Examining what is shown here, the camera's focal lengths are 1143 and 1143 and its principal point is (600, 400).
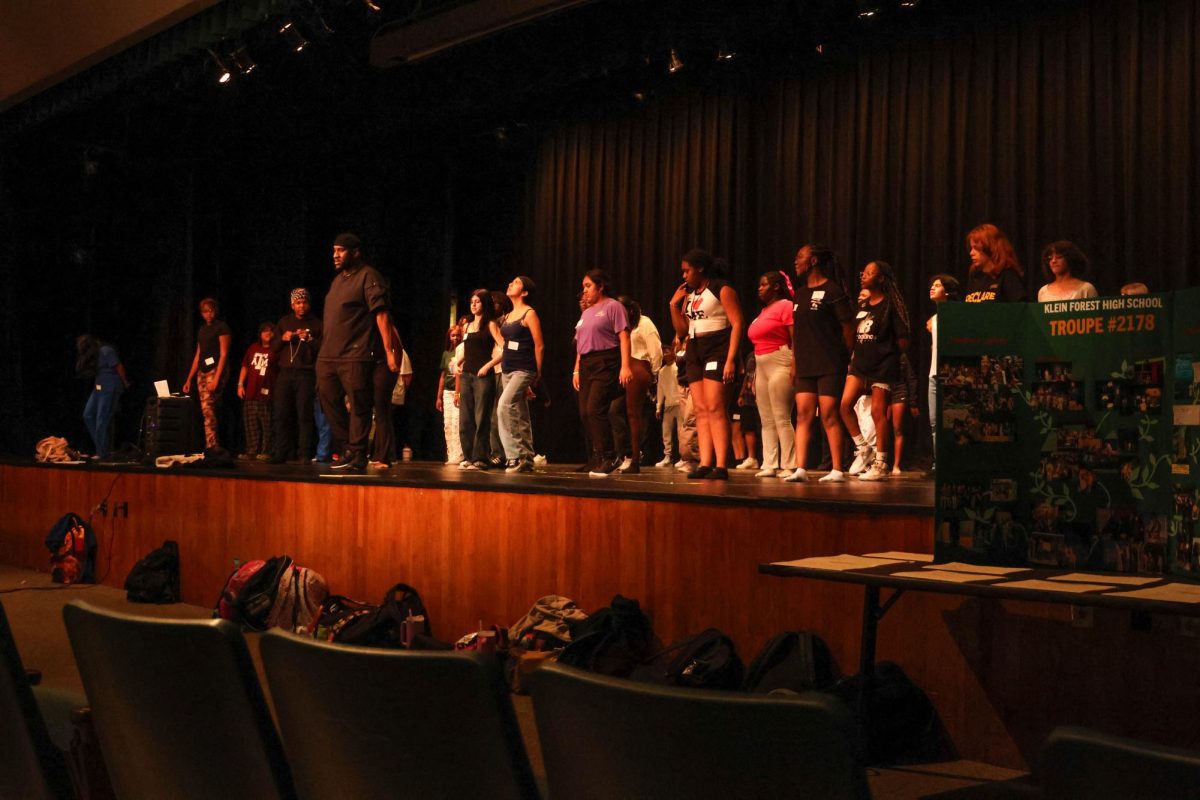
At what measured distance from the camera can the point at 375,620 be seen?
5262 millimetres

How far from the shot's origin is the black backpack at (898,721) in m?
3.51

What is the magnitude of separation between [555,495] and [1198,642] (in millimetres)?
2648

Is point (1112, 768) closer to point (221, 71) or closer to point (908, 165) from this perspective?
point (221, 71)

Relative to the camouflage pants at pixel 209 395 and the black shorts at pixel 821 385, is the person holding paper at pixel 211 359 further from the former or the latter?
the black shorts at pixel 821 385

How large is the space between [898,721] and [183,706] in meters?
2.47

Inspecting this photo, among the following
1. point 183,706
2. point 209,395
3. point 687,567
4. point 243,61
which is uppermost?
point 243,61

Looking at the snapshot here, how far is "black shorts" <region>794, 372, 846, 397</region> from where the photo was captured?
6.89 meters

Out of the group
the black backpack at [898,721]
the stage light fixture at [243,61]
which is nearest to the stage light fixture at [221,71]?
the stage light fixture at [243,61]

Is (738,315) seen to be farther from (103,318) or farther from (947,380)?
(103,318)

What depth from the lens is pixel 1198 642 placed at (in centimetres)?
318

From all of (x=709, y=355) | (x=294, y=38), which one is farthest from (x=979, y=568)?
(x=294, y=38)

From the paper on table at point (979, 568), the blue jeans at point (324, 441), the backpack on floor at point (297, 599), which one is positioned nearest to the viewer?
the paper on table at point (979, 568)

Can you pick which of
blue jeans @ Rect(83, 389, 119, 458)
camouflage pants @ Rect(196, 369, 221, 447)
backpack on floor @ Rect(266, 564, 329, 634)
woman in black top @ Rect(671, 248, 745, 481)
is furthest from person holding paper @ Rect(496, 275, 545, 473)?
blue jeans @ Rect(83, 389, 119, 458)

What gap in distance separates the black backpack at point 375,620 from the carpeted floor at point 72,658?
369 mm
